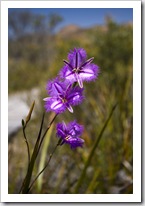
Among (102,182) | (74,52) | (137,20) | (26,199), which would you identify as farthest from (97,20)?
(74,52)

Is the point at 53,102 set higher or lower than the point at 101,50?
lower

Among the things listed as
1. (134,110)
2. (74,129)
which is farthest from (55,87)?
(134,110)

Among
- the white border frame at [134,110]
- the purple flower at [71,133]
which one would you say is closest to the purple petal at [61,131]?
the purple flower at [71,133]

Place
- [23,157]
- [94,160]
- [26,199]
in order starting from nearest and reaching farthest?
[26,199], [94,160], [23,157]

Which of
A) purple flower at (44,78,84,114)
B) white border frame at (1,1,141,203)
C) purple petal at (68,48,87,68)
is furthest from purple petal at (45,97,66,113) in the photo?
white border frame at (1,1,141,203)

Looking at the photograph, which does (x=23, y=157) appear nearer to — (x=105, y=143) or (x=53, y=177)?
(x=53, y=177)

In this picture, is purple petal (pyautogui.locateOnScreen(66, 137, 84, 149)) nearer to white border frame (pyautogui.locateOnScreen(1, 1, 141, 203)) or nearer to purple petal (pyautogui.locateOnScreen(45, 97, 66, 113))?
purple petal (pyautogui.locateOnScreen(45, 97, 66, 113))
